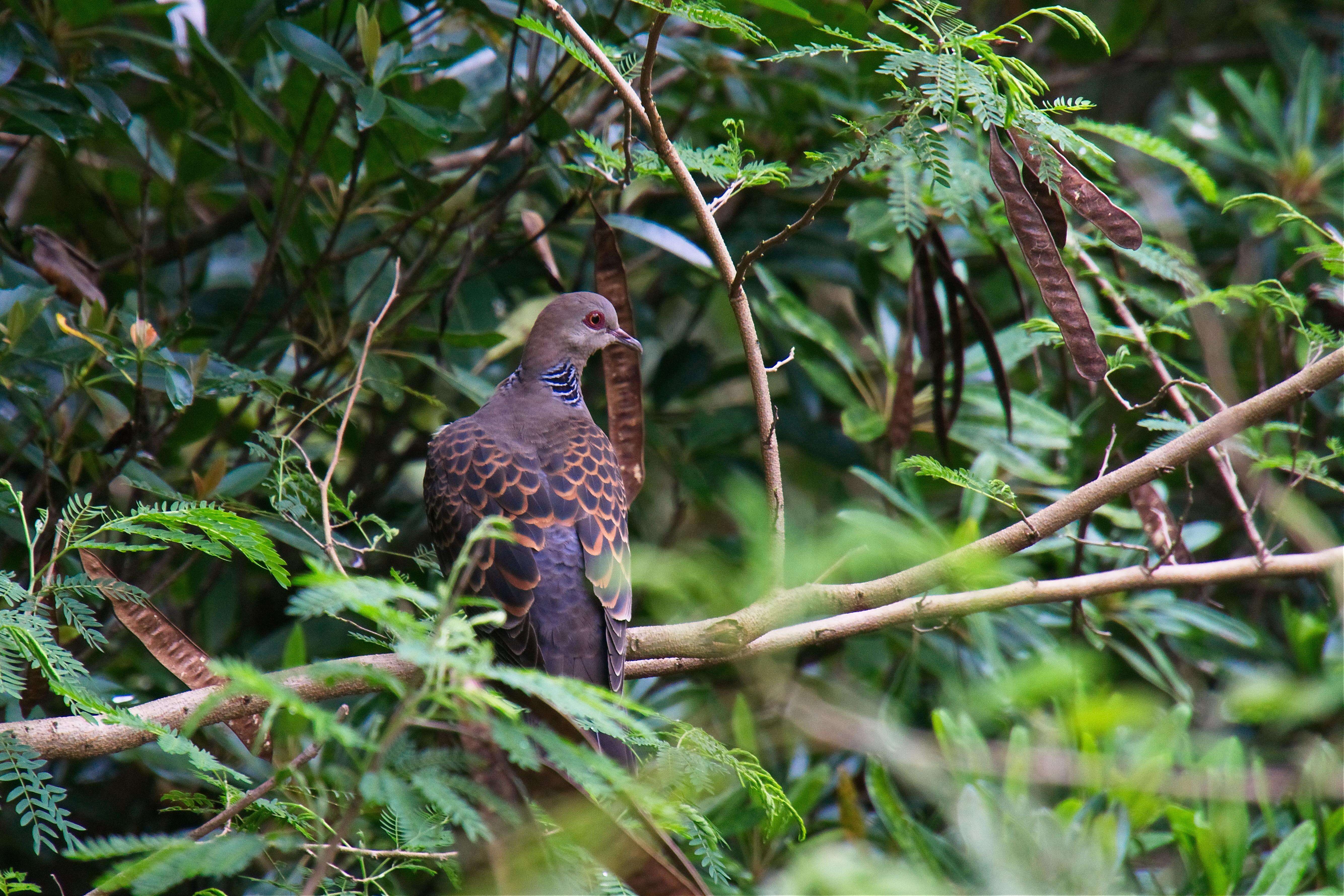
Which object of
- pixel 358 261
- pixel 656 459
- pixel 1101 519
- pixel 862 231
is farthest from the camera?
pixel 656 459

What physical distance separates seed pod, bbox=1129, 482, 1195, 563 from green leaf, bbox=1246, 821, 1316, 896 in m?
0.83

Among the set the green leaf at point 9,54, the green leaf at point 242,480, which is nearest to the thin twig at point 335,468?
the green leaf at point 242,480

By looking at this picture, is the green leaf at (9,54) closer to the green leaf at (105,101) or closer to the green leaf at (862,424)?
the green leaf at (105,101)

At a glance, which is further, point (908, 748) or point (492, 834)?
point (908, 748)

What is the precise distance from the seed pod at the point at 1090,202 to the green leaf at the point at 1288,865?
6.10 ft

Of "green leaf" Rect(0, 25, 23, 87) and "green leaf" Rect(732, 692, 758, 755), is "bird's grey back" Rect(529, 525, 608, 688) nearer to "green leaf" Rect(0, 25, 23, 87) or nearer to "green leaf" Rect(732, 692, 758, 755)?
"green leaf" Rect(732, 692, 758, 755)

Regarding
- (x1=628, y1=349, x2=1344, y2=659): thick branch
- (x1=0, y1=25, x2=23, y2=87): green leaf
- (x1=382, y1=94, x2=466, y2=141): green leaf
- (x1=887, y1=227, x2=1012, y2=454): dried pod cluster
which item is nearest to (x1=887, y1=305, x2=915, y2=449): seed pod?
(x1=887, y1=227, x2=1012, y2=454): dried pod cluster

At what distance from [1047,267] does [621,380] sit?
4.24 feet

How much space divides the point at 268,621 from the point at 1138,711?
320cm

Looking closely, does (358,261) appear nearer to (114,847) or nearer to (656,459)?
(656,459)

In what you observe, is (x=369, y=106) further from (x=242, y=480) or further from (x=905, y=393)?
(x=905, y=393)

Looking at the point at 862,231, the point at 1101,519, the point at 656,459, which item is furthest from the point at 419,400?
the point at 1101,519

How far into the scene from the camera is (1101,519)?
4102 mm

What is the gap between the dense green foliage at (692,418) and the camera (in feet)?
7.00
